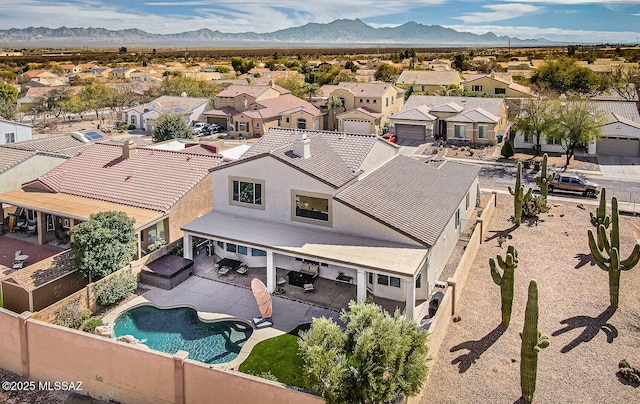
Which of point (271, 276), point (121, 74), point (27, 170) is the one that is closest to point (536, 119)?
point (271, 276)

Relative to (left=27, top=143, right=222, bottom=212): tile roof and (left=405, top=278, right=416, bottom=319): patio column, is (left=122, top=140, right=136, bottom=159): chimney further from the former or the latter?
(left=405, top=278, right=416, bottom=319): patio column

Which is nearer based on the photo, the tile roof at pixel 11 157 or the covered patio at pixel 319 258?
the covered patio at pixel 319 258

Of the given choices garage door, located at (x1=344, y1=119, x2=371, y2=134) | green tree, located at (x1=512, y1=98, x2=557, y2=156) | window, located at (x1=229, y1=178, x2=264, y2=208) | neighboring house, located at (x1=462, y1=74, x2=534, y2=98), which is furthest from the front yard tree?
window, located at (x1=229, y1=178, x2=264, y2=208)

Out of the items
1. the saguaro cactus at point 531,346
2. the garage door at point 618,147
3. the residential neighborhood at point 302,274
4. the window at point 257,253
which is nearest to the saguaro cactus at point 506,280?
the residential neighborhood at point 302,274

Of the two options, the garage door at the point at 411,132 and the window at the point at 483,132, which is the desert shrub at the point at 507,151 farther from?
the garage door at the point at 411,132

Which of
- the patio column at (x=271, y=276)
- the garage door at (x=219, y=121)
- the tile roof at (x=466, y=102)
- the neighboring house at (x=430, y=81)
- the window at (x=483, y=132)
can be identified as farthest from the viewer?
the neighboring house at (x=430, y=81)

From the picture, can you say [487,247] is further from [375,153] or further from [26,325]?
[26,325]

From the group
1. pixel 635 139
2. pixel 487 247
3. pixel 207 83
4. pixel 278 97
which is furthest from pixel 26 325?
pixel 207 83

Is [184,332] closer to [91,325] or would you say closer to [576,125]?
[91,325]
